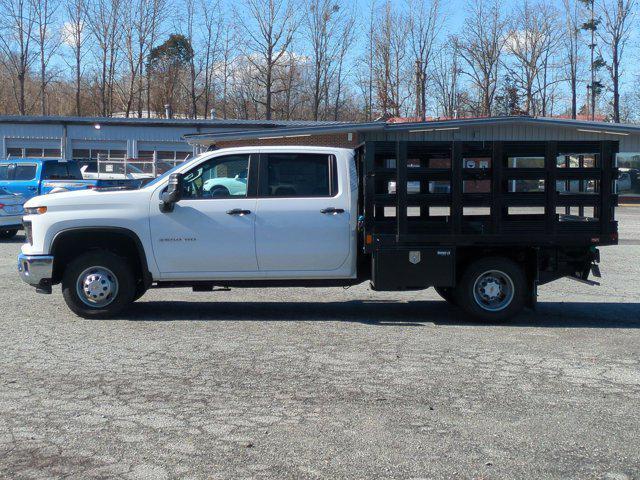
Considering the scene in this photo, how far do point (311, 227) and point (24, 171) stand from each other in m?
15.9

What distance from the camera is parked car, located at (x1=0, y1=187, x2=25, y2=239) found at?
18.5 metres

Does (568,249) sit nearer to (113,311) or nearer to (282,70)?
(113,311)

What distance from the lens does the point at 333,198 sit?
29.7ft

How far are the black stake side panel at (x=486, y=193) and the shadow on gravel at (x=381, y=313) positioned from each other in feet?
3.30

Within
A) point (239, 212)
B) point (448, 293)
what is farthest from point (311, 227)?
point (448, 293)

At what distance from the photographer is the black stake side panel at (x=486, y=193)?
8.89 meters

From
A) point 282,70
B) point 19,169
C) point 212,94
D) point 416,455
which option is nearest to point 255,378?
point 416,455

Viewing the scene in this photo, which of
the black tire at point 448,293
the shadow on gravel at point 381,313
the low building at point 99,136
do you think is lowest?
the shadow on gravel at point 381,313

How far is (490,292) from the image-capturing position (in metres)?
9.19

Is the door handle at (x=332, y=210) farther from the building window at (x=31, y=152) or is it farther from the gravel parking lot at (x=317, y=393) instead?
the building window at (x=31, y=152)

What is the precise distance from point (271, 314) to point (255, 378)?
2962 millimetres

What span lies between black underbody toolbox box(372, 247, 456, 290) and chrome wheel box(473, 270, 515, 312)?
14.9 inches

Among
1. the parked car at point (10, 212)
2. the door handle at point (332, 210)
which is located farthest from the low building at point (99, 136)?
the door handle at point (332, 210)

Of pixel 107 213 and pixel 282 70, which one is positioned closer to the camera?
pixel 107 213
